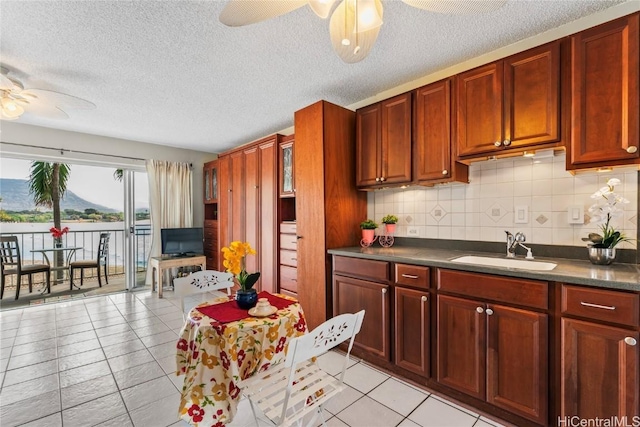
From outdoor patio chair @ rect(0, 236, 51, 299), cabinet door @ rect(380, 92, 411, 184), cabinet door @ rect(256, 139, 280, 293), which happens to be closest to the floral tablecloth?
cabinet door @ rect(380, 92, 411, 184)

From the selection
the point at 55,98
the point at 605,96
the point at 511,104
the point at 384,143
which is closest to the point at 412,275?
the point at 384,143

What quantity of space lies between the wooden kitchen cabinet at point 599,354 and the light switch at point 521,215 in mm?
768

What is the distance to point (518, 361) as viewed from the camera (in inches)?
63.7

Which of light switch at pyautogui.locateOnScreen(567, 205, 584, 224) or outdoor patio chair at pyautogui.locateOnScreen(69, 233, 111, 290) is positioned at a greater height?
light switch at pyautogui.locateOnScreen(567, 205, 584, 224)

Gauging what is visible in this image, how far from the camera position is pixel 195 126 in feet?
12.7

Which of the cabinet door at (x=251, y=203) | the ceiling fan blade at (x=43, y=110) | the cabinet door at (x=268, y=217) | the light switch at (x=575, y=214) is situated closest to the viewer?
the light switch at (x=575, y=214)

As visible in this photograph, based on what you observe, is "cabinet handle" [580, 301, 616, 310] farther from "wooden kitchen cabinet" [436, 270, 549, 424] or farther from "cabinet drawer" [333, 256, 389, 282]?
"cabinet drawer" [333, 256, 389, 282]

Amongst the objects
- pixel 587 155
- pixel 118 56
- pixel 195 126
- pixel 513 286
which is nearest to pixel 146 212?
pixel 195 126

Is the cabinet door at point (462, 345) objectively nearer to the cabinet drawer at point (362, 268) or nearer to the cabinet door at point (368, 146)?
the cabinet drawer at point (362, 268)

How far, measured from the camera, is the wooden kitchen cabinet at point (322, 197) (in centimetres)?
265

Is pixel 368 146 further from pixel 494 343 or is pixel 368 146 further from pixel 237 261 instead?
pixel 494 343

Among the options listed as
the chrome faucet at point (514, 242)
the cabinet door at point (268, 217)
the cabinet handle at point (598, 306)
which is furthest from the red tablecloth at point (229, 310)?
the cabinet door at point (268, 217)

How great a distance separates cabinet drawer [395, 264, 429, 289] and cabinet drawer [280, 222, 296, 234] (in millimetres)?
1478

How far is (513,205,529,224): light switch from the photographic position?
211cm
